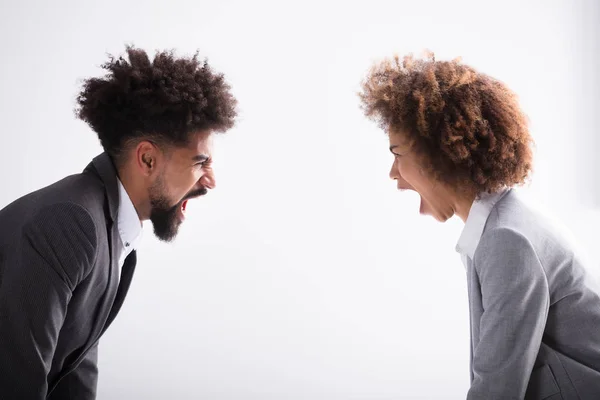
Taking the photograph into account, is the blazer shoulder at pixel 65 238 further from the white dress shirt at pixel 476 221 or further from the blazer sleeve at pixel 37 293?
the white dress shirt at pixel 476 221

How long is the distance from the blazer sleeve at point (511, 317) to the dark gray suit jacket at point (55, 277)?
0.99 meters

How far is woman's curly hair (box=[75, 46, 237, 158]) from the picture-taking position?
1.91m

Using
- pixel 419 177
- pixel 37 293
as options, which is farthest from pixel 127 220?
pixel 419 177

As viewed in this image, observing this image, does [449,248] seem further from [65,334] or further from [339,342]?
[65,334]

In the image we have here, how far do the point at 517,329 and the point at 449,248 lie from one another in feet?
6.58

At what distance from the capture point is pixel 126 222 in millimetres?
1883

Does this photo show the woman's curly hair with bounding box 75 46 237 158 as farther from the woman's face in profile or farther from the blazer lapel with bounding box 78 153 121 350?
the woman's face in profile

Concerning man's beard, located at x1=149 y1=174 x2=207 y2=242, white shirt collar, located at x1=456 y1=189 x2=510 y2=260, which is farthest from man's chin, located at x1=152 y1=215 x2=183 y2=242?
white shirt collar, located at x1=456 y1=189 x2=510 y2=260

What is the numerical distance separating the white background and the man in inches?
49.5

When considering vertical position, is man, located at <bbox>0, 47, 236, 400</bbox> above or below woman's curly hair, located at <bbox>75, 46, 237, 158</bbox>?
below

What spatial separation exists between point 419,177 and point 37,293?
1.01 metres

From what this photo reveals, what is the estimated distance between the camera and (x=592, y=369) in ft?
4.90

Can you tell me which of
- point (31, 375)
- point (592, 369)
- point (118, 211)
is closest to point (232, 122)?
point (118, 211)

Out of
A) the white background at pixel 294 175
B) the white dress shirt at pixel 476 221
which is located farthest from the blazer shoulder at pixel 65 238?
the white background at pixel 294 175
